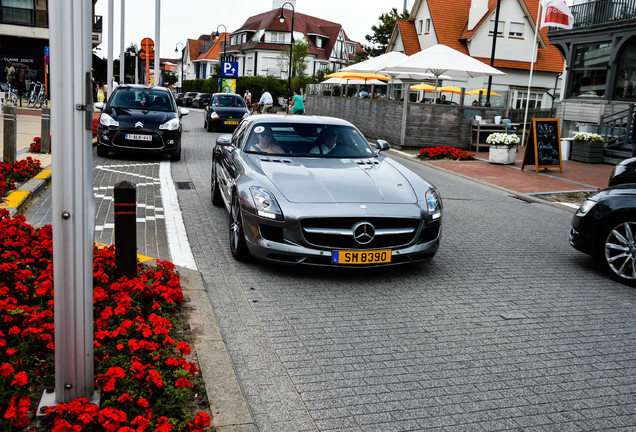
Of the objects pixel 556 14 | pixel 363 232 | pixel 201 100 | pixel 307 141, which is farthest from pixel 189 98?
pixel 363 232

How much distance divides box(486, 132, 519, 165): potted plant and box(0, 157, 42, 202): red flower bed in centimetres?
1179

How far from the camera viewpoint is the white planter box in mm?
17277

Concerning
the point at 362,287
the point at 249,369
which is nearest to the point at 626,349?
the point at 362,287

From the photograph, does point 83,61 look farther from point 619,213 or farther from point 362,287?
point 619,213

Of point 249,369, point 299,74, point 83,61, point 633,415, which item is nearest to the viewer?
point 83,61

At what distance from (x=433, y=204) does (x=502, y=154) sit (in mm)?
11828

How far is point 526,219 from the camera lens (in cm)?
995

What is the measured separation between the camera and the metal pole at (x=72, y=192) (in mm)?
2670

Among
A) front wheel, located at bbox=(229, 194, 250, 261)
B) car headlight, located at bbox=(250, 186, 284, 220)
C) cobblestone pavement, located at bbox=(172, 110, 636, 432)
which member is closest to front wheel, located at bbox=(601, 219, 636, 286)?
cobblestone pavement, located at bbox=(172, 110, 636, 432)

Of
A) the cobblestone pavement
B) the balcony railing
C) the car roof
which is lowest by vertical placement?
the cobblestone pavement

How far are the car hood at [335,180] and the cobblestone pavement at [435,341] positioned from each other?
77 centimetres

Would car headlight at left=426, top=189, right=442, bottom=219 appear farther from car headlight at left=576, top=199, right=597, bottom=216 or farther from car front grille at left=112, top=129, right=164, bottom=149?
car front grille at left=112, top=129, right=164, bottom=149

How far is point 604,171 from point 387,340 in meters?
14.1

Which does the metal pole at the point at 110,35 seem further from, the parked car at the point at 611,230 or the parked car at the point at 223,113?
the parked car at the point at 611,230
